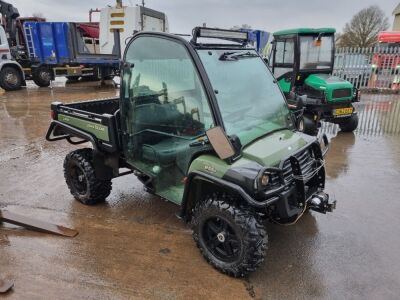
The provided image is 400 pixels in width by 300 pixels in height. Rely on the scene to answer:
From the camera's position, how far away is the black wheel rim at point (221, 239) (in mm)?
2713

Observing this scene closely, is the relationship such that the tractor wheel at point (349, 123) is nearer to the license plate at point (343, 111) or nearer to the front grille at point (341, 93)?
the license plate at point (343, 111)

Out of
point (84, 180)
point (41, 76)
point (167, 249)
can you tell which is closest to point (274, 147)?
point (167, 249)

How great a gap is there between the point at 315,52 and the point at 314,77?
0.64m

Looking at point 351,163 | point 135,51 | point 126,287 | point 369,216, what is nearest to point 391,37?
point 351,163

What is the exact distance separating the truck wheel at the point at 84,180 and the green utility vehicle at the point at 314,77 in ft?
14.6

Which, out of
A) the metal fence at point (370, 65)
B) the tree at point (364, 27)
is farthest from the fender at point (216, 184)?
the tree at point (364, 27)

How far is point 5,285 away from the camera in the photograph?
2.62 m

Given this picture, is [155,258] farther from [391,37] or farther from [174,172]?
[391,37]

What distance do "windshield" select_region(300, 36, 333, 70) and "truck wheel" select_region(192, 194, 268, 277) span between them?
5.75 metres

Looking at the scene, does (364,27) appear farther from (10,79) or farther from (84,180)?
(84,180)

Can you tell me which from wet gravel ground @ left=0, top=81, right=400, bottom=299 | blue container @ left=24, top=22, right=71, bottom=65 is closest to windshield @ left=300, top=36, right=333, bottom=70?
wet gravel ground @ left=0, top=81, right=400, bottom=299

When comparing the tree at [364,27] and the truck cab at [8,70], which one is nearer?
the truck cab at [8,70]

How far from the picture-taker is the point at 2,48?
12.9 meters

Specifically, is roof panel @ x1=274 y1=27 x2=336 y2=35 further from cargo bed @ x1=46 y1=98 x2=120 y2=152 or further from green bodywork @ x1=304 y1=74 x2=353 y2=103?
cargo bed @ x1=46 y1=98 x2=120 y2=152
